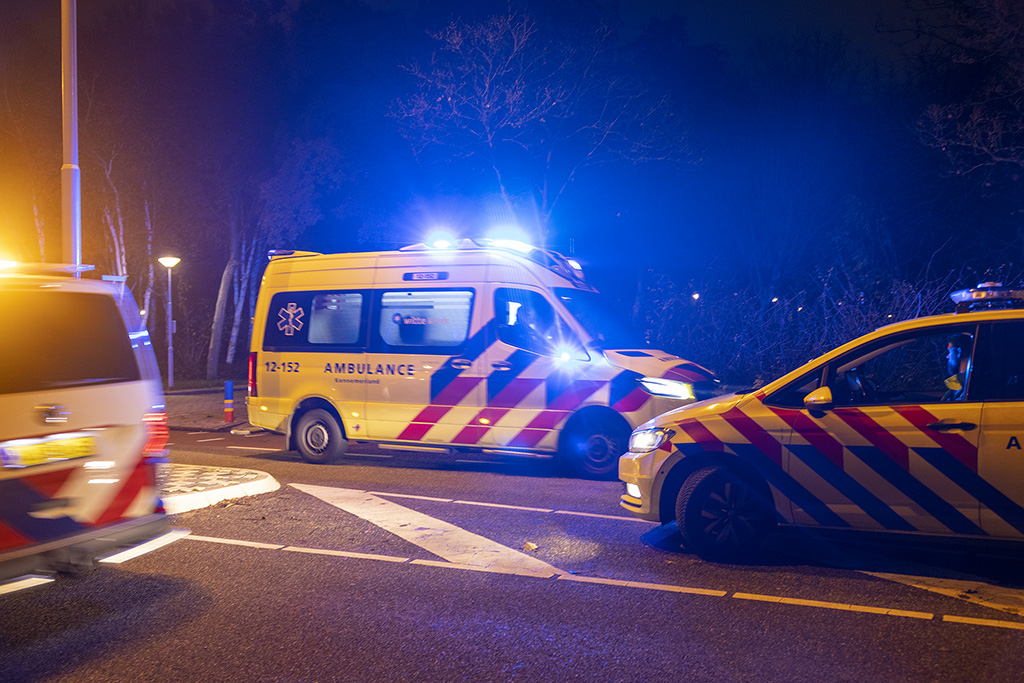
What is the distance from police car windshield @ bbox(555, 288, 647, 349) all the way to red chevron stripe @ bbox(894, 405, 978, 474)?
4480 millimetres

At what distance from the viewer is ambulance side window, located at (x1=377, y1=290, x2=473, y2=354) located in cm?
1014

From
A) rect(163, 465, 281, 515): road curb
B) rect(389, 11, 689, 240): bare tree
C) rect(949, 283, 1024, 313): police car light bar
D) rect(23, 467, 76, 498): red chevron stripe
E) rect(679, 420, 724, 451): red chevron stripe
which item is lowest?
rect(163, 465, 281, 515): road curb

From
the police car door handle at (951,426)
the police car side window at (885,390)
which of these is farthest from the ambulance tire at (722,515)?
the police car door handle at (951,426)

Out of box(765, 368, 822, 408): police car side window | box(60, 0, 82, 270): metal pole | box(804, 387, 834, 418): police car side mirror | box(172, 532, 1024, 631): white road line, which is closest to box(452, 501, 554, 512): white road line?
box(172, 532, 1024, 631): white road line

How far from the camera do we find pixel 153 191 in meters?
29.8

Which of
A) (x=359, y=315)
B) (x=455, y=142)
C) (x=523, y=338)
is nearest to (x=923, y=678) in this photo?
(x=523, y=338)

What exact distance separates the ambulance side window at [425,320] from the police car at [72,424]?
5.01 m

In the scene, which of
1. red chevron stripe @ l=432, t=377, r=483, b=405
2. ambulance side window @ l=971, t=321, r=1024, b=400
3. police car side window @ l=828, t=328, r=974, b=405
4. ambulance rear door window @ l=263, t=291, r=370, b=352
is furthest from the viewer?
ambulance rear door window @ l=263, t=291, r=370, b=352

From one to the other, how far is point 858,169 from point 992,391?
2615 cm

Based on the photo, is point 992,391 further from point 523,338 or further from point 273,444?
point 273,444

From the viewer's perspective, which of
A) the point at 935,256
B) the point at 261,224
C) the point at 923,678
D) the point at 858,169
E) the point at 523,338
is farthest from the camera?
the point at 261,224

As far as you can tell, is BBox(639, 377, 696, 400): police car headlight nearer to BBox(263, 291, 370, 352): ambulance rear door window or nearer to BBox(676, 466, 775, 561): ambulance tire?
BBox(676, 466, 775, 561): ambulance tire

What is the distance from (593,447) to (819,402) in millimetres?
4313

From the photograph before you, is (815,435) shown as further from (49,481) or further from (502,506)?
(49,481)
